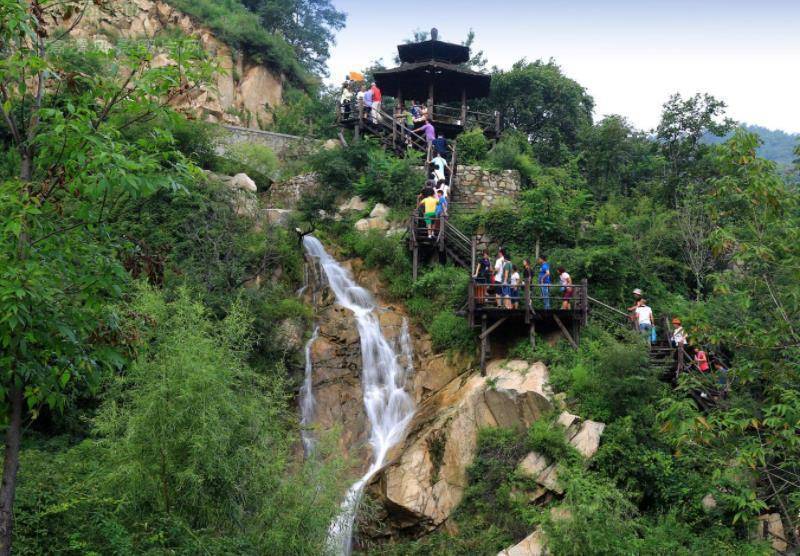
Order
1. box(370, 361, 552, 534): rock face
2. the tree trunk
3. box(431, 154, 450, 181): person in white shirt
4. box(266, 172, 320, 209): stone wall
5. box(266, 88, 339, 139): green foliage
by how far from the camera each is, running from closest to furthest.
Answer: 1. the tree trunk
2. box(370, 361, 552, 534): rock face
3. box(431, 154, 450, 181): person in white shirt
4. box(266, 172, 320, 209): stone wall
5. box(266, 88, 339, 139): green foliage

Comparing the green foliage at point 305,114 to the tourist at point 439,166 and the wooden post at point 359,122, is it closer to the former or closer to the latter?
the wooden post at point 359,122

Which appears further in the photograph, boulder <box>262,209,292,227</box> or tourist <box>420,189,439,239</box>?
boulder <box>262,209,292,227</box>

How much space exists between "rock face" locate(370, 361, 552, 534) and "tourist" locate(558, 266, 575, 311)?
1.51 metres

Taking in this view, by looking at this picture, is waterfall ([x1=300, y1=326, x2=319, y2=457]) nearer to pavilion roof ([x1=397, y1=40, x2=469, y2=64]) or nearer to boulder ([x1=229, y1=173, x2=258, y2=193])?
boulder ([x1=229, y1=173, x2=258, y2=193])

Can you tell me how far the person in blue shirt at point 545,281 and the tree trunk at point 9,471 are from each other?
37.7ft

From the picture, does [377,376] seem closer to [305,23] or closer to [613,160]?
[613,160]

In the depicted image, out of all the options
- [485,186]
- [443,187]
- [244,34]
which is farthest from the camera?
[244,34]

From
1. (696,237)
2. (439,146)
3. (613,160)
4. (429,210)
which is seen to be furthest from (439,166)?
(613,160)

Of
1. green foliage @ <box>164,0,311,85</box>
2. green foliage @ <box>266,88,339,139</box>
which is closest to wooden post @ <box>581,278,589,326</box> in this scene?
green foliage @ <box>266,88,339,139</box>

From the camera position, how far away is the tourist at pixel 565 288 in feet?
54.4

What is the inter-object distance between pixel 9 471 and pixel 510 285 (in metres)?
11.4

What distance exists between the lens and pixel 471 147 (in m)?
25.7

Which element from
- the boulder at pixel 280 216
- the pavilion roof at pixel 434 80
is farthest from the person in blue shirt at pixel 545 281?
the pavilion roof at pixel 434 80

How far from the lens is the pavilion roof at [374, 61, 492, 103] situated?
2675cm
